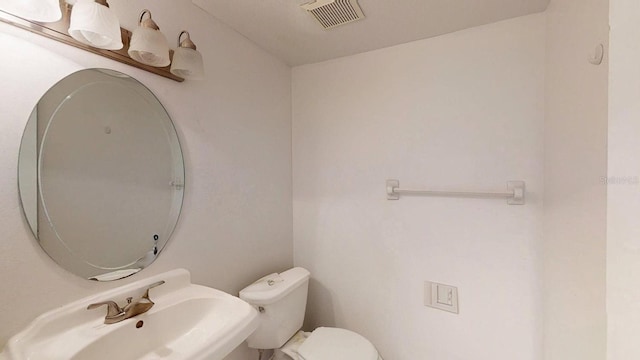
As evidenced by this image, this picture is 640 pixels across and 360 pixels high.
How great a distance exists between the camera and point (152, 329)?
96cm

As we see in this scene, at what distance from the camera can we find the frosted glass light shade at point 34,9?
0.69 metres

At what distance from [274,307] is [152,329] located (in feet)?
1.83

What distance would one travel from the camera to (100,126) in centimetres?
95

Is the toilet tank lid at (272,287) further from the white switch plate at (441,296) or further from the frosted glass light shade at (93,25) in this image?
the frosted glass light shade at (93,25)

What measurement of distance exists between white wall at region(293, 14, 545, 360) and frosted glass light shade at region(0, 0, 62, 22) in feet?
4.25

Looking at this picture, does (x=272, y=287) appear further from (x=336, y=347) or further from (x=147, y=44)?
(x=147, y=44)

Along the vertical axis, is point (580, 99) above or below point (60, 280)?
above

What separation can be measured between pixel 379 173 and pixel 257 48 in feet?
3.47

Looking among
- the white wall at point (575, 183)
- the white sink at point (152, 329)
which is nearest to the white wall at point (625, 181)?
the white wall at point (575, 183)

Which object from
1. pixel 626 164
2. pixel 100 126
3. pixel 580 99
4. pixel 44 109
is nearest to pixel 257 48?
pixel 100 126

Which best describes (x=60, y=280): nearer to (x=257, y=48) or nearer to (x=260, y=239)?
(x=260, y=239)

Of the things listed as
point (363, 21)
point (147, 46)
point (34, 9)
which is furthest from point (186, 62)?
point (363, 21)

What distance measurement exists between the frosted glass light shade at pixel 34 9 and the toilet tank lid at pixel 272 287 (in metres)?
1.23

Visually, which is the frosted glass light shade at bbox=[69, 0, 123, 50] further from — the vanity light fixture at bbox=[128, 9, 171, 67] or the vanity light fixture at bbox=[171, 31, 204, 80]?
the vanity light fixture at bbox=[171, 31, 204, 80]
